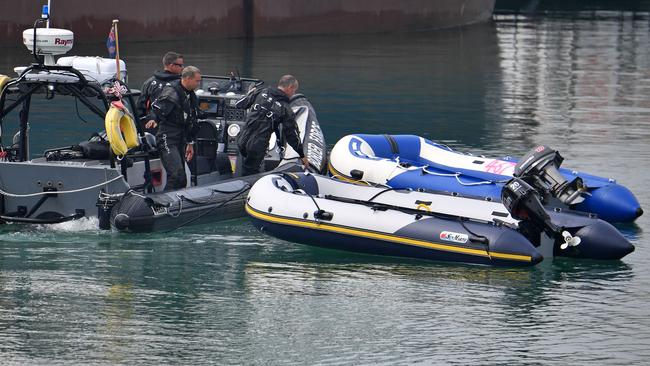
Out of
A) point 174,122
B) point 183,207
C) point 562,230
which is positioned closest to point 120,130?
point 174,122

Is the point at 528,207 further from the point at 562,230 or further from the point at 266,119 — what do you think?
the point at 266,119

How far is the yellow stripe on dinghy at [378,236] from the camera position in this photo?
39.6 ft

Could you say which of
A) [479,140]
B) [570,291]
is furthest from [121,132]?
[479,140]

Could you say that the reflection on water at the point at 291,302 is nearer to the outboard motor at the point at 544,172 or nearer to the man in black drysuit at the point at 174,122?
the man in black drysuit at the point at 174,122

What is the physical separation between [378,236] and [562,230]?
5.86 feet

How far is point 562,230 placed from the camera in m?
12.6

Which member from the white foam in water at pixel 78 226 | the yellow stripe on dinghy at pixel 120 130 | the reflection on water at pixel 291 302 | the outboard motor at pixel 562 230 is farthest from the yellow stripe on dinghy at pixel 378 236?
the white foam in water at pixel 78 226

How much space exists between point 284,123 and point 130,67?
16.4m

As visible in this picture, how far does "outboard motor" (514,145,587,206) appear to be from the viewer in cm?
1340

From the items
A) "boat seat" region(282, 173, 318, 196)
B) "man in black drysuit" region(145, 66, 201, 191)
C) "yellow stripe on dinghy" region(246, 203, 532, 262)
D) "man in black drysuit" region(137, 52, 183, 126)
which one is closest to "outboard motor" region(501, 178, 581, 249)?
"yellow stripe on dinghy" region(246, 203, 532, 262)

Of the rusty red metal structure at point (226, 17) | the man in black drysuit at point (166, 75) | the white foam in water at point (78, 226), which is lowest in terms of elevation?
the white foam in water at point (78, 226)

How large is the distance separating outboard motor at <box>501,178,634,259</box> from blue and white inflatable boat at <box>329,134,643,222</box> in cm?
80

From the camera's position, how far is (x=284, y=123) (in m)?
14.7

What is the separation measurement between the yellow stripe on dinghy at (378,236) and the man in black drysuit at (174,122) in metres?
1.13
